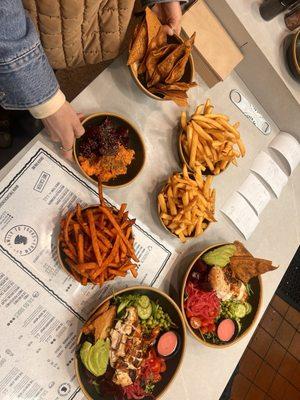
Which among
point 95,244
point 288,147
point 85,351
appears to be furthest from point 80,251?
point 288,147

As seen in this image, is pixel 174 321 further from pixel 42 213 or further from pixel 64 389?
pixel 42 213

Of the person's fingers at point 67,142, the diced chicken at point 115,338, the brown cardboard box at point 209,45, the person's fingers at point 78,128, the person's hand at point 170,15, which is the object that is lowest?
the diced chicken at point 115,338

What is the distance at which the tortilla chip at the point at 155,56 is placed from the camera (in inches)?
55.0

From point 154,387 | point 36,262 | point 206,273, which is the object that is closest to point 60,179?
point 36,262

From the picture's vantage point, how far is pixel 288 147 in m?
1.87

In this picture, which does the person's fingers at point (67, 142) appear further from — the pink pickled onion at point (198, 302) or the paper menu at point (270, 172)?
the paper menu at point (270, 172)

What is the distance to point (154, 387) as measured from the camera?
142cm

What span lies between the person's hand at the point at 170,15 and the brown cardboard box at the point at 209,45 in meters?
0.11

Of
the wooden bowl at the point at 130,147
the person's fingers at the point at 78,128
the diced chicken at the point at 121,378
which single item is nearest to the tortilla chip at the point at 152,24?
the wooden bowl at the point at 130,147

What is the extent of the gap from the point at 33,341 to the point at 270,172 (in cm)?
119

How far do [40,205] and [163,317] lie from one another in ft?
1.87

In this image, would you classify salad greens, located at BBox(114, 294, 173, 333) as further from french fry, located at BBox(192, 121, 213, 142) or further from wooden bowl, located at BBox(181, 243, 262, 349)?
french fry, located at BBox(192, 121, 213, 142)

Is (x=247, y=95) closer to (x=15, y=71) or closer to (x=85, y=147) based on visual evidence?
(x=85, y=147)

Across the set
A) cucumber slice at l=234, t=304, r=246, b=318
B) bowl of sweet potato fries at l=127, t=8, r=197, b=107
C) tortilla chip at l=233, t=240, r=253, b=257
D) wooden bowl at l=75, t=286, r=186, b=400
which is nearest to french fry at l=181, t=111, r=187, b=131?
bowl of sweet potato fries at l=127, t=8, r=197, b=107
